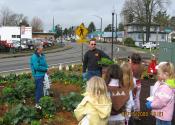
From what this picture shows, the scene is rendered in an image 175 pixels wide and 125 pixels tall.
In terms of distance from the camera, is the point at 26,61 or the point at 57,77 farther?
the point at 26,61

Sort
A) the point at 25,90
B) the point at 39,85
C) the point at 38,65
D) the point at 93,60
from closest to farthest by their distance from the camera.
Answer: the point at 38,65, the point at 39,85, the point at 93,60, the point at 25,90

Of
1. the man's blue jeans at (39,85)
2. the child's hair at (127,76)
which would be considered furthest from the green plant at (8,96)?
the child's hair at (127,76)

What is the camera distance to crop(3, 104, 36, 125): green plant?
8.43m

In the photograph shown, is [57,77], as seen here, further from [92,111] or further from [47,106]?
[92,111]

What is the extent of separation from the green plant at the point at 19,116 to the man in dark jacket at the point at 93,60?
2822mm

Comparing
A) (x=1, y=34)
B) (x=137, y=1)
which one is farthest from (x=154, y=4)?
(x=1, y=34)

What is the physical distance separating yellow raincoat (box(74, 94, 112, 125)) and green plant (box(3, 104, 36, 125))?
3.20 metres

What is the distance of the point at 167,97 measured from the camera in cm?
634

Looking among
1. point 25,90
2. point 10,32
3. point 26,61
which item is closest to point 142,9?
point 10,32

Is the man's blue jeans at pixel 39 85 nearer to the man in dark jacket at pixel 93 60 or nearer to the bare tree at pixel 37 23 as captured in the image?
the man in dark jacket at pixel 93 60

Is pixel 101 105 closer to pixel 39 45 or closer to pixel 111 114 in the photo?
pixel 111 114

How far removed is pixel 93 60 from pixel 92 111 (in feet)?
19.5

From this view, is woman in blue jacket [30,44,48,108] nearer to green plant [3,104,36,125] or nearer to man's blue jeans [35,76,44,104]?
man's blue jeans [35,76,44,104]

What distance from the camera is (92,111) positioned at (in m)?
5.47
